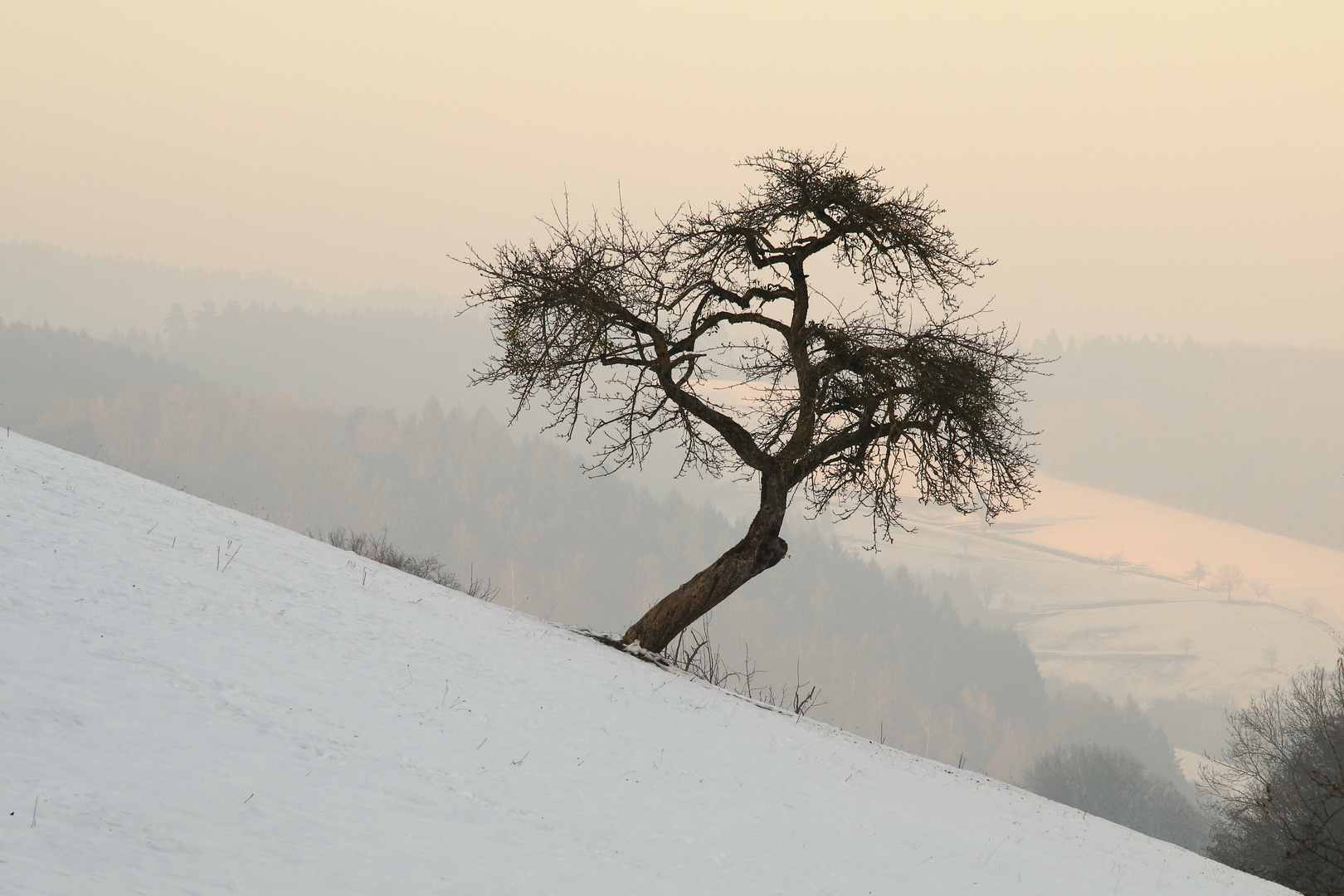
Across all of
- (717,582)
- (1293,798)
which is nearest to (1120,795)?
(1293,798)

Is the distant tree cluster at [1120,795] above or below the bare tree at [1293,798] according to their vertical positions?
below

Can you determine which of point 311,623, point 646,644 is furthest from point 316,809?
point 646,644

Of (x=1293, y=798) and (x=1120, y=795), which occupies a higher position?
(x=1293, y=798)

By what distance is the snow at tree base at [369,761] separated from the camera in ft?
15.0

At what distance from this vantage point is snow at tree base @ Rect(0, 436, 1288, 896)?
457 cm

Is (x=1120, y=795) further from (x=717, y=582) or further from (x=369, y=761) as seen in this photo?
(x=369, y=761)

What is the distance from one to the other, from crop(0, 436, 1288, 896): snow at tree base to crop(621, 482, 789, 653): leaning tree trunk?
339 centimetres

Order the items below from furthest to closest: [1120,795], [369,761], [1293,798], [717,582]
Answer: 1. [1120,795]
2. [1293,798]
3. [717,582]
4. [369,761]

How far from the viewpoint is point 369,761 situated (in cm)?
620

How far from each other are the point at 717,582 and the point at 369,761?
36.4 feet

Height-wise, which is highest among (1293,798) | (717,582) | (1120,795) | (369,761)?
(717,582)

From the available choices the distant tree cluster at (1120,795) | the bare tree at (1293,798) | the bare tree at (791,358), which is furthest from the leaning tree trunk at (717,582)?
the distant tree cluster at (1120,795)

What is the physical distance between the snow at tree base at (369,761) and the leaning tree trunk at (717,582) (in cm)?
339

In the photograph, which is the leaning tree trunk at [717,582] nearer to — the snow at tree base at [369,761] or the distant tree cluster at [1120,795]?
the snow at tree base at [369,761]
